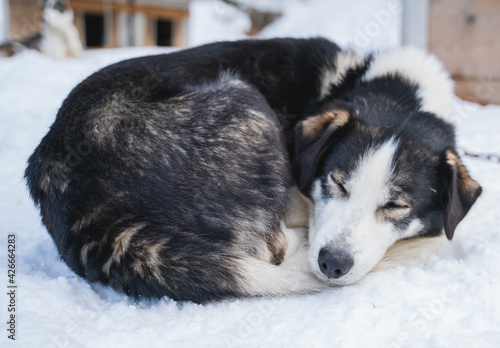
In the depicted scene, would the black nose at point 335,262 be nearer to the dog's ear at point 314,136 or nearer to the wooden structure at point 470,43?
the dog's ear at point 314,136

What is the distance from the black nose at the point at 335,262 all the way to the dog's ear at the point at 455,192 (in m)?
0.54

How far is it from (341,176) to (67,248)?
1252 mm

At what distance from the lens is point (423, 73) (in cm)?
259

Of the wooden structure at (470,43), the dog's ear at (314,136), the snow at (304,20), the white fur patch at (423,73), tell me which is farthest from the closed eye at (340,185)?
the snow at (304,20)

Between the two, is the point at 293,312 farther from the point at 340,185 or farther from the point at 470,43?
the point at 470,43

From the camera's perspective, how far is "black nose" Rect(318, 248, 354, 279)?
1.79 metres

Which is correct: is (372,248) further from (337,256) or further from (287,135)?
(287,135)

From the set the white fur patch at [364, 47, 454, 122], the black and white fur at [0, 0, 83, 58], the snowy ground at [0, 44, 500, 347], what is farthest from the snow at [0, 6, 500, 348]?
the black and white fur at [0, 0, 83, 58]

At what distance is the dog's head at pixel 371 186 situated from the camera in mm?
1864

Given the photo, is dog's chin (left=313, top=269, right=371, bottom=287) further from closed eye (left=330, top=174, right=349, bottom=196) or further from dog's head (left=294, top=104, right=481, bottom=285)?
closed eye (left=330, top=174, right=349, bottom=196)

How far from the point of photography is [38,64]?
5.84 m

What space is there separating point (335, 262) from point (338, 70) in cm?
141

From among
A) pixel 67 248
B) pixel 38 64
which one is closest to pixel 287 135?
pixel 67 248

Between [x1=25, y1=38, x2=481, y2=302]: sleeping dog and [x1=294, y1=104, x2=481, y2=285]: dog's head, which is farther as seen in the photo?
[x1=294, y1=104, x2=481, y2=285]: dog's head
